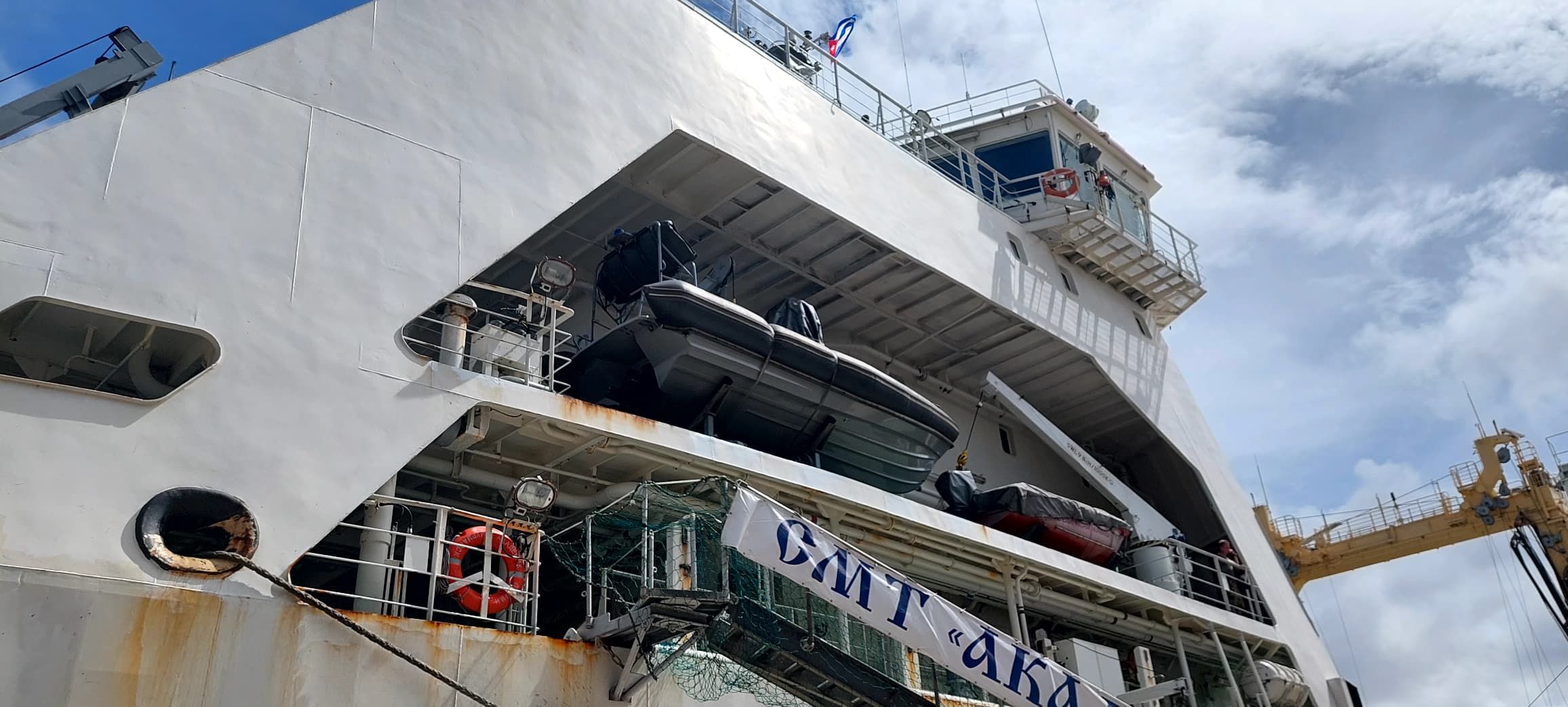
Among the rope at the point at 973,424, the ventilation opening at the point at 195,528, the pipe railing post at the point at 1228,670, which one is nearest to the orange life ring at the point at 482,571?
the ventilation opening at the point at 195,528

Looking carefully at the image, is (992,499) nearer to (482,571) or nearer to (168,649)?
(482,571)

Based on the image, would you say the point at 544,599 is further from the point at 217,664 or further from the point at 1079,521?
the point at 1079,521

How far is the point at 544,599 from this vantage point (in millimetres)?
10008

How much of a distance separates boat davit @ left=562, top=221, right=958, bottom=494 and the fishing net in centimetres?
105

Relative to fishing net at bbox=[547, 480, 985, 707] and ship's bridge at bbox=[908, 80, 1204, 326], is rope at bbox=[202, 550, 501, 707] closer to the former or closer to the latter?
fishing net at bbox=[547, 480, 985, 707]

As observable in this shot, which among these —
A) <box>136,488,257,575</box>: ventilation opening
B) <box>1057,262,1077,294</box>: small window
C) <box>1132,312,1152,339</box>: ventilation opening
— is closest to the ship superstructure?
<box>136,488,257,575</box>: ventilation opening

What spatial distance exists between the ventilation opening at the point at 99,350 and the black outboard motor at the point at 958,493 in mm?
7221

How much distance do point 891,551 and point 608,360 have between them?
3.08 m

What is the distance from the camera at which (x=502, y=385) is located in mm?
7906

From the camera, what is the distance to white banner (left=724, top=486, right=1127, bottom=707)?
291 inches

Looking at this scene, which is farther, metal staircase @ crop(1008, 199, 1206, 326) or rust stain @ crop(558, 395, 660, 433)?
metal staircase @ crop(1008, 199, 1206, 326)

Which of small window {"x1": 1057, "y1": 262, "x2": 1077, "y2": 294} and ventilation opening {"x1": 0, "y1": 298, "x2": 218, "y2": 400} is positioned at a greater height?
small window {"x1": 1057, "y1": 262, "x2": 1077, "y2": 294}

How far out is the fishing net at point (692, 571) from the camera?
25.0 ft

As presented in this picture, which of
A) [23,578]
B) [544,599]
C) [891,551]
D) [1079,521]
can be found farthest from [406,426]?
[1079,521]
